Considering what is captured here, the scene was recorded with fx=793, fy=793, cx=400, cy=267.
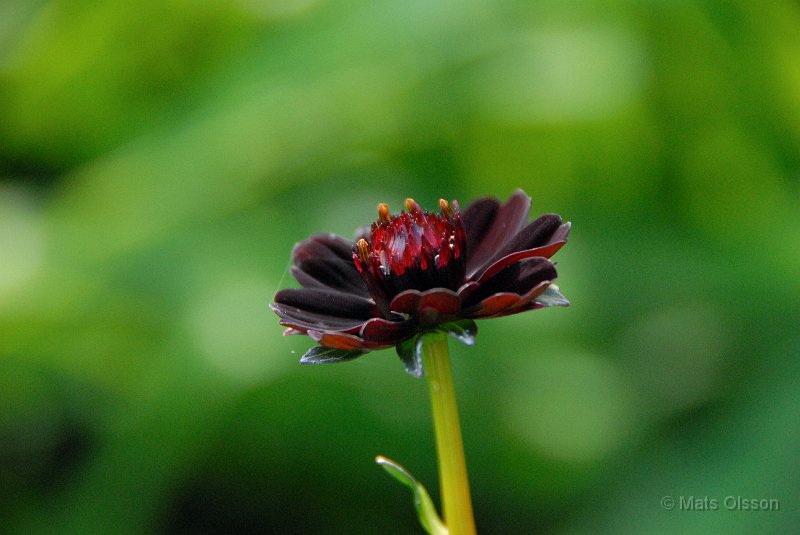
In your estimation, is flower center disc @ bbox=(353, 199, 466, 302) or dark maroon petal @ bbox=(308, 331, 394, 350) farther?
flower center disc @ bbox=(353, 199, 466, 302)

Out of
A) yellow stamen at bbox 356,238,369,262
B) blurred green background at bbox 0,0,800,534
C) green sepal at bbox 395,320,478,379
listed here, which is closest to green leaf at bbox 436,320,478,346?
green sepal at bbox 395,320,478,379

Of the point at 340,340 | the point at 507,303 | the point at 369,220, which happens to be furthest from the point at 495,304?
the point at 369,220

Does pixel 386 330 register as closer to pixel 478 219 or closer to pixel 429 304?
pixel 429 304

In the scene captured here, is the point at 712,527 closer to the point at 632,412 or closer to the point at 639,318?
the point at 632,412

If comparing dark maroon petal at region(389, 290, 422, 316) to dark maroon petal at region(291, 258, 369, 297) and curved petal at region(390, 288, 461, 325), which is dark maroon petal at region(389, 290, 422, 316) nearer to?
curved petal at region(390, 288, 461, 325)

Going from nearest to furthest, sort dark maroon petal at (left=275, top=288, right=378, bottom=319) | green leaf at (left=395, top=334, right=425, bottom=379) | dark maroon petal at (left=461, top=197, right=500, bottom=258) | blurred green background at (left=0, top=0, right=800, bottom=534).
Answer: green leaf at (left=395, top=334, right=425, bottom=379)
dark maroon petal at (left=275, top=288, right=378, bottom=319)
dark maroon petal at (left=461, top=197, right=500, bottom=258)
blurred green background at (left=0, top=0, right=800, bottom=534)

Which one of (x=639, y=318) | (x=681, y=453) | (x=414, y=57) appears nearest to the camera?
(x=681, y=453)

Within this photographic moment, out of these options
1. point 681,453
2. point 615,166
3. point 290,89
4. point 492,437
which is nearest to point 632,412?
point 681,453

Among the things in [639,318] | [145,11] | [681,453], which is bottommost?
[681,453]
